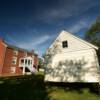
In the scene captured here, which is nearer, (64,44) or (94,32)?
(64,44)

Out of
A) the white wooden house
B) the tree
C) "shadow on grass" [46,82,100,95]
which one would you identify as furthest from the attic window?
the tree

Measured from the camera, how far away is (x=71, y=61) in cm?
1827

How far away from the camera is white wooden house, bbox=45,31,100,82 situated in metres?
16.2

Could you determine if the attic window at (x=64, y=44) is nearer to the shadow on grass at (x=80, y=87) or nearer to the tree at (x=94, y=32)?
the shadow on grass at (x=80, y=87)

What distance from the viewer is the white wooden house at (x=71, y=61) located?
16219 millimetres

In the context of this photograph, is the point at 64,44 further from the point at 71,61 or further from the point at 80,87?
the point at 80,87

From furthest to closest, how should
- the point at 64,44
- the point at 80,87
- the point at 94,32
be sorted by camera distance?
the point at 94,32, the point at 64,44, the point at 80,87

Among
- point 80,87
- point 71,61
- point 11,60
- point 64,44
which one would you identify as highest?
point 11,60

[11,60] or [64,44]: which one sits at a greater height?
[11,60]

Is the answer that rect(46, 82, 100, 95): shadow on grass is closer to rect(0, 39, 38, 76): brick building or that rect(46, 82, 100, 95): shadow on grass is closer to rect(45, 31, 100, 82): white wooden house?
rect(45, 31, 100, 82): white wooden house

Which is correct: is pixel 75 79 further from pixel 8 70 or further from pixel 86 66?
pixel 8 70

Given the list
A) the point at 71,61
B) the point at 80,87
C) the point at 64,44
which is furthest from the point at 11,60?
the point at 80,87

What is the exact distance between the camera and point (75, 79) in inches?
678

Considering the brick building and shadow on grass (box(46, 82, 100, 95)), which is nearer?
shadow on grass (box(46, 82, 100, 95))
